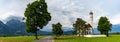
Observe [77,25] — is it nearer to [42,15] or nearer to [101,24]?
[101,24]

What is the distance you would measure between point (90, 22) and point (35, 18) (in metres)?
75.4

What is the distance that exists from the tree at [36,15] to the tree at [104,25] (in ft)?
174

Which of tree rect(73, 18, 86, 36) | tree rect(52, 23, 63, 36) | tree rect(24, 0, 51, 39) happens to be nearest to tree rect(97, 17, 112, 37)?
tree rect(73, 18, 86, 36)

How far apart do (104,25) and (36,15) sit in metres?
56.0

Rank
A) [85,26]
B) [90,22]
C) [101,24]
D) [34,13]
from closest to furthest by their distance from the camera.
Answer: [34,13] < [101,24] < [85,26] < [90,22]

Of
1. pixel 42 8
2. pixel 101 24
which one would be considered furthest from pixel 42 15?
pixel 101 24

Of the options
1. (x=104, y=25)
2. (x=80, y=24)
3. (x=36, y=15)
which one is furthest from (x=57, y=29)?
(x=36, y=15)

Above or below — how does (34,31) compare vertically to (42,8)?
below

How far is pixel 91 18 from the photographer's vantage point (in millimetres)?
171750

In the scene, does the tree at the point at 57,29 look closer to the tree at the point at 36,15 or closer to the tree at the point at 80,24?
the tree at the point at 80,24

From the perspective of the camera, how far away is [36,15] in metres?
98.5

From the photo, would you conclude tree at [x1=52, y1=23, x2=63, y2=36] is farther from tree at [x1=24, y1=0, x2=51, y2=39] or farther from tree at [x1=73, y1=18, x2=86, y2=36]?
tree at [x1=24, y1=0, x2=51, y2=39]

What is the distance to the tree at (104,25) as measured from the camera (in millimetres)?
145250

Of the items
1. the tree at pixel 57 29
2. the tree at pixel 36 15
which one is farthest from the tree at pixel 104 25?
the tree at pixel 36 15
